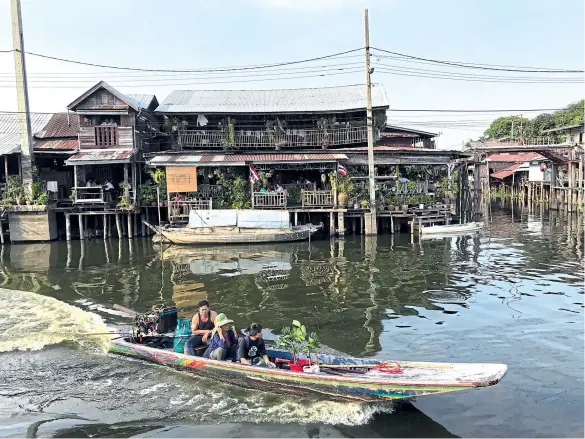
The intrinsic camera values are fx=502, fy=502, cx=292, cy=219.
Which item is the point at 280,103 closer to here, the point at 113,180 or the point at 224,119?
the point at 224,119

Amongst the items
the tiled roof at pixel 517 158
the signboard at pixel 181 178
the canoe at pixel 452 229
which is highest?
the tiled roof at pixel 517 158

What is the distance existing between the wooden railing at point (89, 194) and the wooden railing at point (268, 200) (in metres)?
7.90

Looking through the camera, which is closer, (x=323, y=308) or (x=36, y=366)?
A: (x=36, y=366)

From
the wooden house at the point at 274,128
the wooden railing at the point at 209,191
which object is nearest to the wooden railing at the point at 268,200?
the wooden house at the point at 274,128

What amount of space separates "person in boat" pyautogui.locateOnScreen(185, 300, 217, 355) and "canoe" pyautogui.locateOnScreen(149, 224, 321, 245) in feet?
45.1

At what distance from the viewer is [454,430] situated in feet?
23.1

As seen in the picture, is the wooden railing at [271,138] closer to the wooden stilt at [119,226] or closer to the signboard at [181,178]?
the signboard at [181,178]

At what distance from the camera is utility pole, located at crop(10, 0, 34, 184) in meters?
25.8

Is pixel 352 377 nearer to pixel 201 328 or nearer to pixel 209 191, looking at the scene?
pixel 201 328

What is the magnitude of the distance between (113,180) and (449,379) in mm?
25761

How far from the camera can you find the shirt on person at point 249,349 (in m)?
8.41

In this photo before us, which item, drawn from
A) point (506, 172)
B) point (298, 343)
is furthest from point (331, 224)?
point (506, 172)

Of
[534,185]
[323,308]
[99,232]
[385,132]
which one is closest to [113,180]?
[99,232]

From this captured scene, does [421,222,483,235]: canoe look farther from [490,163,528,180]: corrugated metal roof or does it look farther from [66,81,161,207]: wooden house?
[490,163,528,180]: corrugated metal roof
